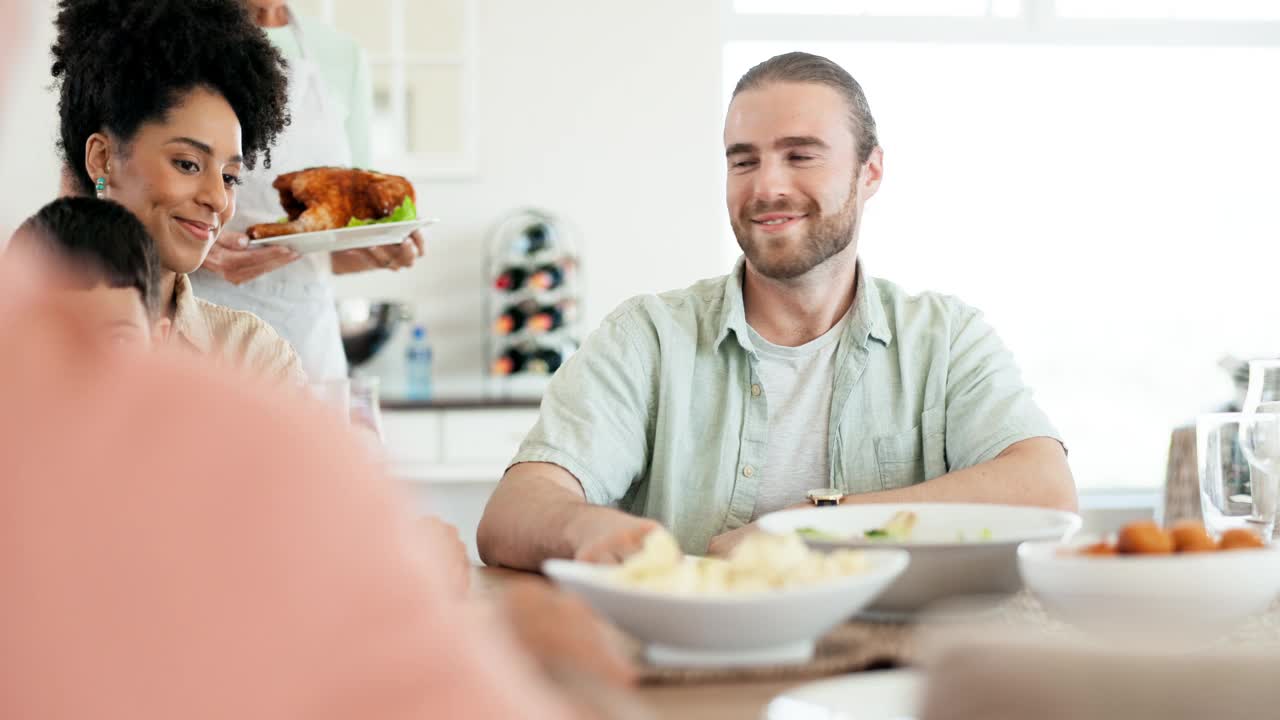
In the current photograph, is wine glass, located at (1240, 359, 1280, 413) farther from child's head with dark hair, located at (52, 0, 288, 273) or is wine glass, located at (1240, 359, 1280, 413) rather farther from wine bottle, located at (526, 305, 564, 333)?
wine bottle, located at (526, 305, 564, 333)

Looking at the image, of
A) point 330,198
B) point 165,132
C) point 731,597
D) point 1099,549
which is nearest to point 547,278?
point 330,198

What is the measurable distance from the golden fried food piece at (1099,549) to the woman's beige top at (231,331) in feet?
3.88

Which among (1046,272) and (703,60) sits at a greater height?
(703,60)

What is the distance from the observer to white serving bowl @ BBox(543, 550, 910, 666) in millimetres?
753

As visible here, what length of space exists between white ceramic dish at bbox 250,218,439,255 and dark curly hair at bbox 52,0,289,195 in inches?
10.3

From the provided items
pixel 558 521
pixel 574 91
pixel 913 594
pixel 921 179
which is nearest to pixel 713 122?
pixel 574 91

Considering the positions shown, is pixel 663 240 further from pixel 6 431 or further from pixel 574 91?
pixel 6 431

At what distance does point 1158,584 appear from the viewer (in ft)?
2.73

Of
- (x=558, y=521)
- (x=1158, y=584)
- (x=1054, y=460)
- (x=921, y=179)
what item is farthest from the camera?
(x=921, y=179)

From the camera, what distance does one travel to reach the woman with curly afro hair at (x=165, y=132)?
1.80 meters

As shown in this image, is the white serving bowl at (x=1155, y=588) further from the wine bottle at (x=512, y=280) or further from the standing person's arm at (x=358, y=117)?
the wine bottle at (x=512, y=280)

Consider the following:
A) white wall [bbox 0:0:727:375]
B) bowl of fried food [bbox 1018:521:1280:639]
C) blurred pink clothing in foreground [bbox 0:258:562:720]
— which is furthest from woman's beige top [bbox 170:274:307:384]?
white wall [bbox 0:0:727:375]

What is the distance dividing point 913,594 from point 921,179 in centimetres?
395

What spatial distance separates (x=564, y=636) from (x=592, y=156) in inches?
158
